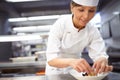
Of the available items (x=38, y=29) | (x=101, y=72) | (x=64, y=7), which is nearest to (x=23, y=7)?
(x=64, y=7)

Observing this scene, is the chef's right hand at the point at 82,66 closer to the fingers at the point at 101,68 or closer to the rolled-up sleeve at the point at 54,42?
the fingers at the point at 101,68

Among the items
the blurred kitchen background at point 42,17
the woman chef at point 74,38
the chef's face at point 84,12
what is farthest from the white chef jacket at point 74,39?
the blurred kitchen background at point 42,17

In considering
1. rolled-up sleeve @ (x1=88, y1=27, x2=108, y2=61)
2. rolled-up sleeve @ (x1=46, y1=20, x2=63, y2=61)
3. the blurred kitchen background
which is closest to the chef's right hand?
rolled-up sleeve @ (x1=46, y1=20, x2=63, y2=61)

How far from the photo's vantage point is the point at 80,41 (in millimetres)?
1597

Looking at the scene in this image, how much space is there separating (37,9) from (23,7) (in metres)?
0.48

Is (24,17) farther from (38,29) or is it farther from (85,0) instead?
(85,0)

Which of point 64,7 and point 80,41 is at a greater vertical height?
point 64,7

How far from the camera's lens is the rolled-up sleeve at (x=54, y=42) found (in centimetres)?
142

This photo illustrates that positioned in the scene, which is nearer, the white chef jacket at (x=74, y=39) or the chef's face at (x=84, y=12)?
the chef's face at (x=84, y=12)

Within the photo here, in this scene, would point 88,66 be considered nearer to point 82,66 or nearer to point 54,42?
point 82,66

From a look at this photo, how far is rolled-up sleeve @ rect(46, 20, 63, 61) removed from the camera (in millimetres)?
1417

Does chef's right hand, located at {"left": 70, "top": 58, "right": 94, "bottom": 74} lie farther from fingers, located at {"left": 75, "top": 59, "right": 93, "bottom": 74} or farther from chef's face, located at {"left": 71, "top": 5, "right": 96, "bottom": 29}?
chef's face, located at {"left": 71, "top": 5, "right": 96, "bottom": 29}

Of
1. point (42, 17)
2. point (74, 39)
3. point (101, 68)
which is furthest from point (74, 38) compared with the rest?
point (42, 17)

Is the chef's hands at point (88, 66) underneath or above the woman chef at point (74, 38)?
underneath
